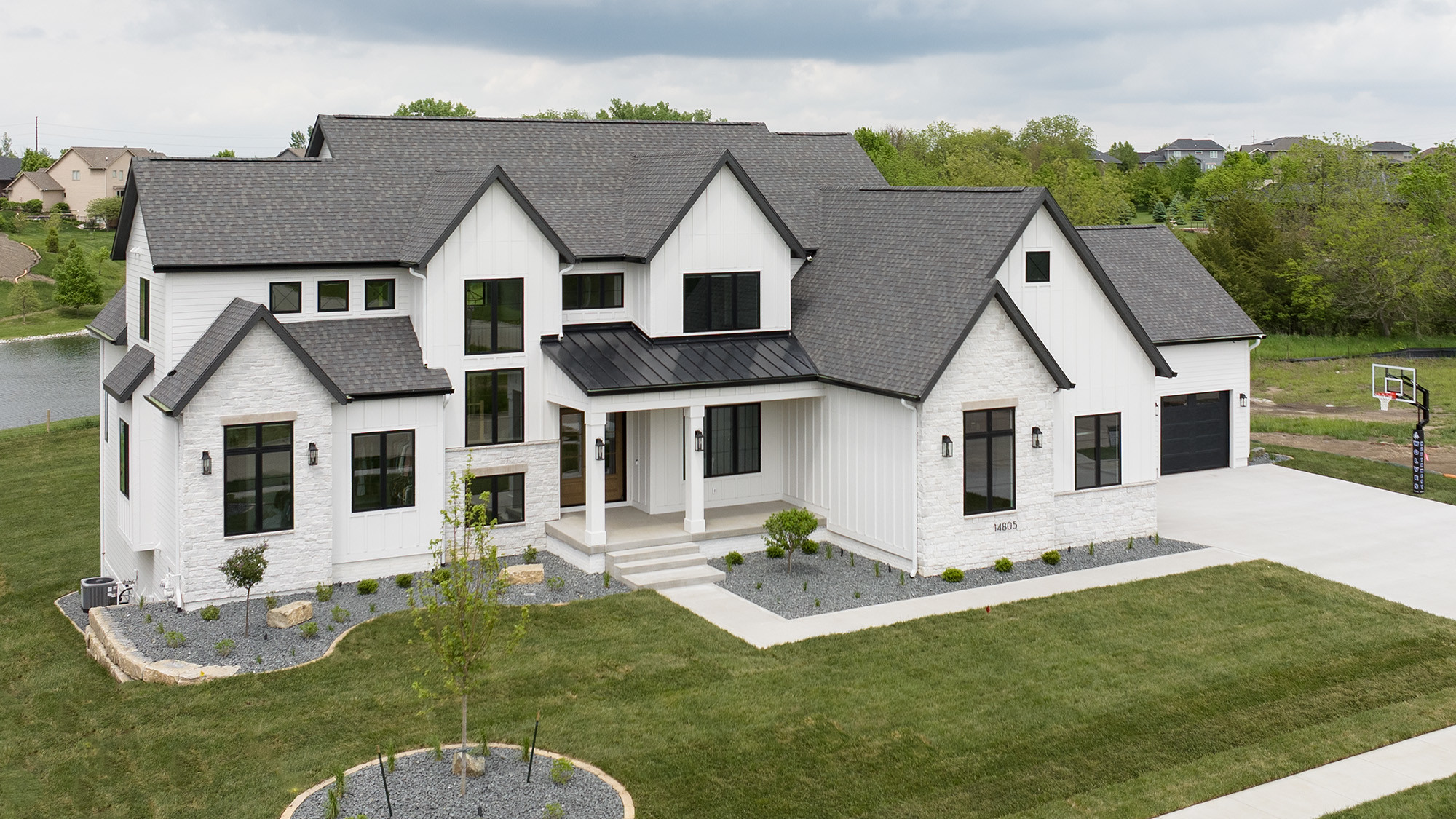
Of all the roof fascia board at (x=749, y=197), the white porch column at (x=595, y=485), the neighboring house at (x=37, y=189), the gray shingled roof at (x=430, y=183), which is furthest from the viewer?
the neighboring house at (x=37, y=189)

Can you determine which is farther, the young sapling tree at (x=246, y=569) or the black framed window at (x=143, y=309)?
the black framed window at (x=143, y=309)

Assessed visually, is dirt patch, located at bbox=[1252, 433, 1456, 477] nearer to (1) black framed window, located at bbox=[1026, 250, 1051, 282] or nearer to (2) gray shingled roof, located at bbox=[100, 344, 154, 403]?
(1) black framed window, located at bbox=[1026, 250, 1051, 282]

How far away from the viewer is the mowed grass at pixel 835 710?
14523 mm

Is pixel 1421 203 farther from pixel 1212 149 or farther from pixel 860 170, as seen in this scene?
pixel 1212 149

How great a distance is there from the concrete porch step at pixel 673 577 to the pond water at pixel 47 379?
92.2 ft

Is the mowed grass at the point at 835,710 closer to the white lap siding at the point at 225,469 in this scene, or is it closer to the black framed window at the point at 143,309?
the white lap siding at the point at 225,469

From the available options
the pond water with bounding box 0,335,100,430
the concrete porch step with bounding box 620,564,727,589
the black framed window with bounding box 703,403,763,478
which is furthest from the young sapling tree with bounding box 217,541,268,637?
the pond water with bounding box 0,335,100,430

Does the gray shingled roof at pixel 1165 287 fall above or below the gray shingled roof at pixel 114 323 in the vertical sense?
above

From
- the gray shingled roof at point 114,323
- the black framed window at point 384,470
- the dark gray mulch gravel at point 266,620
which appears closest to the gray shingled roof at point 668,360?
the black framed window at point 384,470

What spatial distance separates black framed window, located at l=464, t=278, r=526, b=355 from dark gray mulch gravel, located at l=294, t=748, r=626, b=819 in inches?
404

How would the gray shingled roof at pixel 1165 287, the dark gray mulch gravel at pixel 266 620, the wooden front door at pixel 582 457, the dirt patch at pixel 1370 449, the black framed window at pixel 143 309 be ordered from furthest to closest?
the dirt patch at pixel 1370 449 < the gray shingled roof at pixel 1165 287 < the wooden front door at pixel 582 457 < the black framed window at pixel 143 309 < the dark gray mulch gravel at pixel 266 620

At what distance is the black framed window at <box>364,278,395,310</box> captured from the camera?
23656 millimetres

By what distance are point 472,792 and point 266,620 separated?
25.3ft

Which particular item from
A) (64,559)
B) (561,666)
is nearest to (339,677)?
(561,666)
